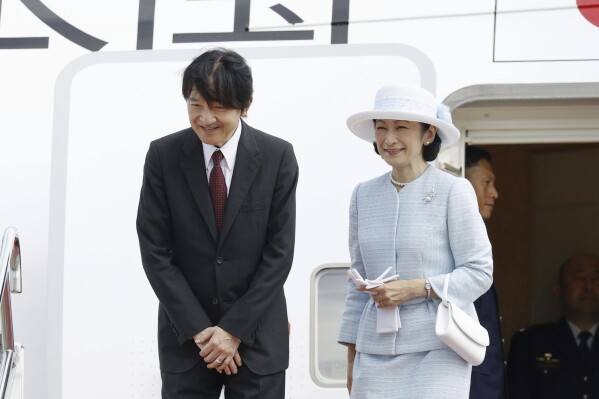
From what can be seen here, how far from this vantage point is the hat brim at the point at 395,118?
3.24 m

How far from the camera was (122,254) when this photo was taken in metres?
4.07

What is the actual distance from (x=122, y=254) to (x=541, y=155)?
12.0 feet

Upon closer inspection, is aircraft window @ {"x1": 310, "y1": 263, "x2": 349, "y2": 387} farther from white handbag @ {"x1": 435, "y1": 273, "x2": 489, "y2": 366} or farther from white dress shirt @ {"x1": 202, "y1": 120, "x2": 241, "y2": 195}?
white handbag @ {"x1": 435, "y1": 273, "x2": 489, "y2": 366}

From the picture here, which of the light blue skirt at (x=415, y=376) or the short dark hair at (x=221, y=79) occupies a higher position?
the short dark hair at (x=221, y=79)

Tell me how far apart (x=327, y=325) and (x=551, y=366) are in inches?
80.7

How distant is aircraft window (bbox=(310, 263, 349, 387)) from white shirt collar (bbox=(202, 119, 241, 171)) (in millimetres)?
799

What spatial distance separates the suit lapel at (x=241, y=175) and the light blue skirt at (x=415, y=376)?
0.59 metres

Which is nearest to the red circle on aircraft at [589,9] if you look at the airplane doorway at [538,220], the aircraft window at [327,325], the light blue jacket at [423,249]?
the light blue jacket at [423,249]

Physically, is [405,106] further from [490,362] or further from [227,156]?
[490,362]

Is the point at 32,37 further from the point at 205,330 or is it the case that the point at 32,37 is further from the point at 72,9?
the point at 205,330

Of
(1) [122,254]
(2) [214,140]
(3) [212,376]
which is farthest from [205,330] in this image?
(1) [122,254]

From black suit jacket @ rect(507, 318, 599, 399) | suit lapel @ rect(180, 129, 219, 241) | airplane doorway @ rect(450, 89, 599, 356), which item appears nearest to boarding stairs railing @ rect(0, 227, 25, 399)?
→ suit lapel @ rect(180, 129, 219, 241)

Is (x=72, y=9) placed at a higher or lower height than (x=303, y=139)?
higher

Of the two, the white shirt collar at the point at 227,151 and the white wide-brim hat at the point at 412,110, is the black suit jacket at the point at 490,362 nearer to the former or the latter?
the white wide-brim hat at the point at 412,110
